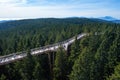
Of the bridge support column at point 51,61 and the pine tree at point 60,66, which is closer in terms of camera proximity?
the pine tree at point 60,66

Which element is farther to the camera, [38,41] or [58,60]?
[38,41]

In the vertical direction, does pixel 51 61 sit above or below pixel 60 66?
below

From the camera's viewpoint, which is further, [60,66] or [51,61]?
[51,61]

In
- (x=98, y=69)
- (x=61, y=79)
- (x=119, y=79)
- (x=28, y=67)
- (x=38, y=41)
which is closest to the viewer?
(x=119, y=79)

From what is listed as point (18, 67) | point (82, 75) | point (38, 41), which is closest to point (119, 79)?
point (82, 75)

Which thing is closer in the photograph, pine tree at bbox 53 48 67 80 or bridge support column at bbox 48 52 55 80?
pine tree at bbox 53 48 67 80

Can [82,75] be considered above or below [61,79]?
above

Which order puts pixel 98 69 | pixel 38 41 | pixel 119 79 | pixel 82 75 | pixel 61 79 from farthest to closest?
1. pixel 38 41
2. pixel 61 79
3. pixel 98 69
4. pixel 82 75
5. pixel 119 79

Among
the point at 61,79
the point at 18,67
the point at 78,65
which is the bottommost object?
the point at 61,79

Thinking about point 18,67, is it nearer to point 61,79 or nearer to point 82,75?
point 61,79
